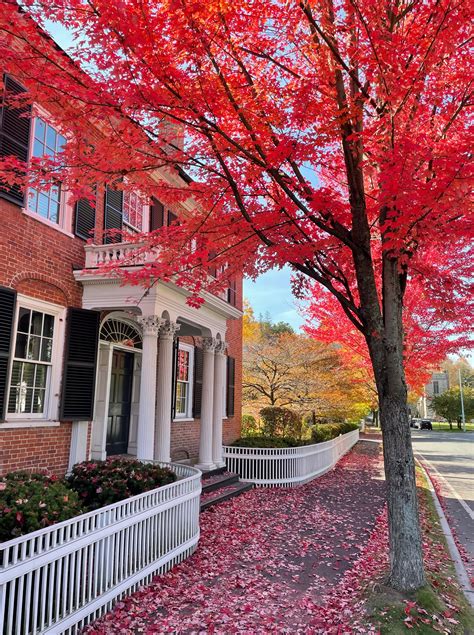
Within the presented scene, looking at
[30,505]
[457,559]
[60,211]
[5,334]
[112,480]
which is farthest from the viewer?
[60,211]

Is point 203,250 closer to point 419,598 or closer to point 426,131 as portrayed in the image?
point 426,131

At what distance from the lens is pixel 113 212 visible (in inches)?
392

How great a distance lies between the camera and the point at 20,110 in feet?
24.5

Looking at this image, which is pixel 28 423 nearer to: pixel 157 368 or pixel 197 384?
pixel 157 368

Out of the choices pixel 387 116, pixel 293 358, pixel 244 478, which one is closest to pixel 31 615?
pixel 387 116

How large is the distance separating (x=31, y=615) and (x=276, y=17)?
6.18m

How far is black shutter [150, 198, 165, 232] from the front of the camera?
11500 millimetres

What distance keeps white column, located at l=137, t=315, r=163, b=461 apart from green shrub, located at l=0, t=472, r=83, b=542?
325cm

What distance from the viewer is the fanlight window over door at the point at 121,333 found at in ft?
34.1

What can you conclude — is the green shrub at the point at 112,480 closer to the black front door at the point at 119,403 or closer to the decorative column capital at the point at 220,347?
the black front door at the point at 119,403

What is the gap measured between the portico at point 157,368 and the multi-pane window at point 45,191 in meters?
1.27

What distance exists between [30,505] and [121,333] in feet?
22.7

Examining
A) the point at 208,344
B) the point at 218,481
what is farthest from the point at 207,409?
the point at 218,481

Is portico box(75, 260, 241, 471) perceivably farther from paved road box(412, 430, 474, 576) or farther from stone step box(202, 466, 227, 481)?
paved road box(412, 430, 474, 576)
